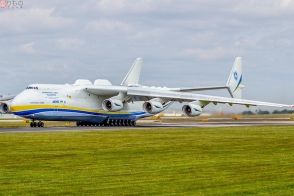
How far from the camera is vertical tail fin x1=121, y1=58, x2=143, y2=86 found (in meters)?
64.6

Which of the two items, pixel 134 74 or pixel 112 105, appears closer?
pixel 112 105

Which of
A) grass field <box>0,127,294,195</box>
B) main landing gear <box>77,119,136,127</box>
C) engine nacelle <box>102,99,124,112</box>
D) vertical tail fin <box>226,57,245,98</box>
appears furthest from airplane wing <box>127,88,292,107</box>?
grass field <box>0,127,294,195</box>

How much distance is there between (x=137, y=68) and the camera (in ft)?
215

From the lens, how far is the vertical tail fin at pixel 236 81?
208 feet

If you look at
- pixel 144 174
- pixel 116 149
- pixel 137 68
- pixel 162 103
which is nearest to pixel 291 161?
pixel 144 174

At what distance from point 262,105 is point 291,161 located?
34.8m

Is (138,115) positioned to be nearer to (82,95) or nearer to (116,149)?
(82,95)

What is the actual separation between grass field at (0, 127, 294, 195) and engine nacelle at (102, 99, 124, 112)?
27.1 m

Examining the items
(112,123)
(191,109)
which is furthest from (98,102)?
(191,109)

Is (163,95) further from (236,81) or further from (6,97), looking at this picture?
(6,97)

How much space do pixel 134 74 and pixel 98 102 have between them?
31.7ft

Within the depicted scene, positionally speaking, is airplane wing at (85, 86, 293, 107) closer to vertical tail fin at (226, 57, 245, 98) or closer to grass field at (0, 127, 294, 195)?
vertical tail fin at (226, 57, 245, 98)

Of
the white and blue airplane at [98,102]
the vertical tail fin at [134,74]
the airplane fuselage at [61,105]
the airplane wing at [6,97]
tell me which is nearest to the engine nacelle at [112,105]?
the white and blue airplane at [98,102]

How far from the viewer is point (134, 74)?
65.2m
